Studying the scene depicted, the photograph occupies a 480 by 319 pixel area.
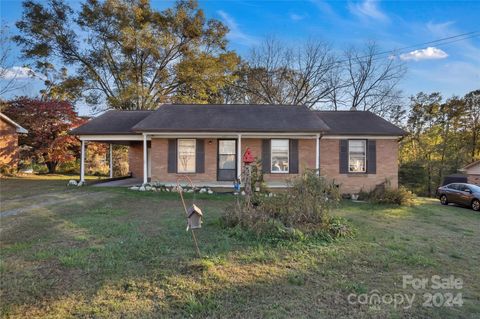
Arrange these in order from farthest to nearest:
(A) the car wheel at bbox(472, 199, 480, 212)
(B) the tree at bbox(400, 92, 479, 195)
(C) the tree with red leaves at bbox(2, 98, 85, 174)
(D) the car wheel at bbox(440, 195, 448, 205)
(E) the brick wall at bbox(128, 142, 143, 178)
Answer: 1. (B) the tree at bbox(400, 92, 479, 195)
2. (C) the tree with red leaves at bbox(2, 98, 85, 174)
3. (E) the brick wall at bbox(128, 142, 143, 178)
4. (D) the car wheel at bbox(440, 195, 448, 205)
5. (A) the car wheel at bbox(472, 199, 480, 212)

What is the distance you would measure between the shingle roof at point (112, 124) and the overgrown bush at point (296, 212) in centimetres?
955

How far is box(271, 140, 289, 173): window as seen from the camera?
14.5 metres

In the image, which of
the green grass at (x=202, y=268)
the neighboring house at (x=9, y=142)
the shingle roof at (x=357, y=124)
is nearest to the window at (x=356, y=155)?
the shingle roof at (x=357, y=124)

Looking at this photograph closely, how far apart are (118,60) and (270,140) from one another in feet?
63.0

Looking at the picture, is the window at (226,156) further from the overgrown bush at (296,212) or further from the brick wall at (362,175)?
the overgrown bush at (296,212)

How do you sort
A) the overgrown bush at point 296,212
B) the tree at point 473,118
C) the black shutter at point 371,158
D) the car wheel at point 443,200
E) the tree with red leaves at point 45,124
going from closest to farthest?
the overgrown bush at point 296,212 → the black shutter at point 371,158 → the car wheel at point 443,200 → the tree with red leaves at point 45,124 → the tree at point 473,118

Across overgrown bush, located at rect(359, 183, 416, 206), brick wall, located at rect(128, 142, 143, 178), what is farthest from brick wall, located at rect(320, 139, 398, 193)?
brick wall, located at rect(128, 142, 143, 178)

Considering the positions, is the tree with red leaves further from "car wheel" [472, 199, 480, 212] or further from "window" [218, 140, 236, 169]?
"car wheel" [472, 199, 480, 212]

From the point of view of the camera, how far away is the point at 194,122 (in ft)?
47.2

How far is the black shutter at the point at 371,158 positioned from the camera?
48.2ft

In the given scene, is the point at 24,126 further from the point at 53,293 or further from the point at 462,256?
the point at 462,256

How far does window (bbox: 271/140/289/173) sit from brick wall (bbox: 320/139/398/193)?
5.91 ft

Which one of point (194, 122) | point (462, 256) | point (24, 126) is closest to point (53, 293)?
point (462, 256)

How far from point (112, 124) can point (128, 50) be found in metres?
12.7
